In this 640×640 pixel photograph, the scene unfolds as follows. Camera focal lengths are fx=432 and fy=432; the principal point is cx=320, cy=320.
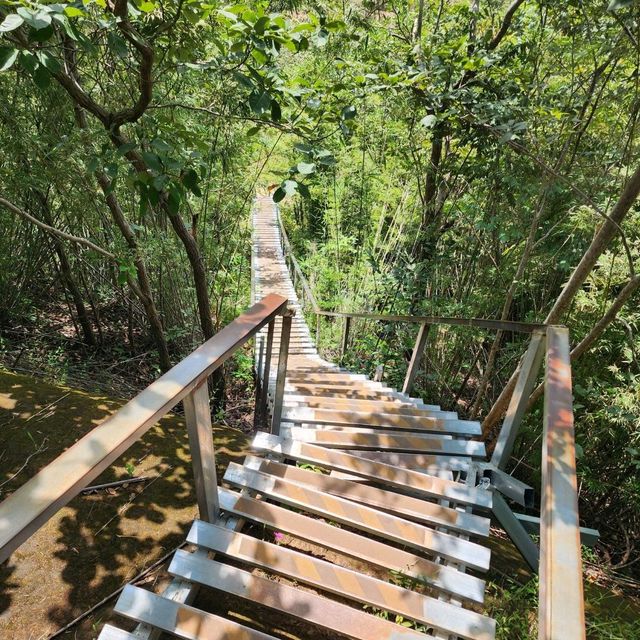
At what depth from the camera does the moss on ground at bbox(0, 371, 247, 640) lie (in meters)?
1.32

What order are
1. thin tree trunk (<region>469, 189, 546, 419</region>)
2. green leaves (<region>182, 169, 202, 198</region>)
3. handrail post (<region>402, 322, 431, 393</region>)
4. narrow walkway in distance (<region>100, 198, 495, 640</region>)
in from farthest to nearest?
handrail post (<region>402, 322, 431, 393</region>) < thin tree trunk (<region>469, 189, 546, 419</region>) < green leaves (<region>182, 169, 202, 198</region>) < narrow walkway in distance (<region>100, 198, 495, 640</region>)

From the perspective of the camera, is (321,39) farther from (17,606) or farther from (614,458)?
(614,458)

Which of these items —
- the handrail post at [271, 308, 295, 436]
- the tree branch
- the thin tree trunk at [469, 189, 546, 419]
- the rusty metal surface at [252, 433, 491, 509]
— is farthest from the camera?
the tree branch

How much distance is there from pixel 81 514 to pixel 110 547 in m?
0.22

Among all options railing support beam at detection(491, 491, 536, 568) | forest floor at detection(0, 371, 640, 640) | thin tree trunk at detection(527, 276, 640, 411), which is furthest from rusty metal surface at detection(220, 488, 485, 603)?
thin tree trunk at detection(527, 276, 640, 411)

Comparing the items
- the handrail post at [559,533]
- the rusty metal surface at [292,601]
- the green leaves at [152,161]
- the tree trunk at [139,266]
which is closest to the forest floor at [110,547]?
the rusty metal surface at [292,601]

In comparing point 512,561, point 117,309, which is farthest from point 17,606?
point 117,309

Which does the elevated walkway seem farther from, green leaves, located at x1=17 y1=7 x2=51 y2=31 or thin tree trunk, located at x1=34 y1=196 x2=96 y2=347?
thin tree trunk, located at x1=34 y1=196 x2=96 y2=347

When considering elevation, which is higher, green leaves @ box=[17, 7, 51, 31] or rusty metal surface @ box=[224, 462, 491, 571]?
green leaves @ box=[17, 7, 51, 31]

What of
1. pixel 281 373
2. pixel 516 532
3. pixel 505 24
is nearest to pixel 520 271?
pixel 516 532

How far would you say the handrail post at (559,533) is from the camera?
25.2 inches

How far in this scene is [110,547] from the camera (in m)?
1.52

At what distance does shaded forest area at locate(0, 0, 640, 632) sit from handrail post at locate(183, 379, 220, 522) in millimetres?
701

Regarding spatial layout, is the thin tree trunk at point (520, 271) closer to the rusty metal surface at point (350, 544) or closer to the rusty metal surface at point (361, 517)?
the rusty metal surface at point (361, 517)
